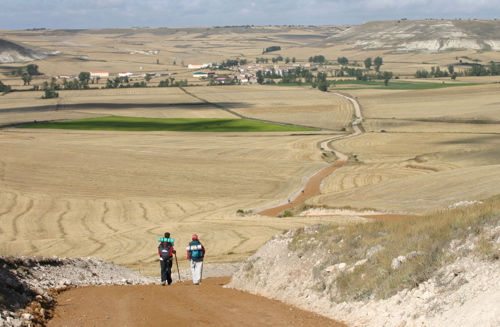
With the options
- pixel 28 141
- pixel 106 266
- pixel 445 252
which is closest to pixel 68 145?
pixel 28 141

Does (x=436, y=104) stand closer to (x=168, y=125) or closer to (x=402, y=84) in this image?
(x=168, y=125)

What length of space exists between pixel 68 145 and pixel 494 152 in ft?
156

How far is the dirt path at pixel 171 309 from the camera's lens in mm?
13102

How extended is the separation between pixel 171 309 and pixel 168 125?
3883 inches

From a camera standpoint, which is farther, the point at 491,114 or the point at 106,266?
the point at 491,114

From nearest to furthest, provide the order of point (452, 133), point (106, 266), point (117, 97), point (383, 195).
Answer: point (106, 266)
point (383, 195)
point (452, 133)
point (117, 97)

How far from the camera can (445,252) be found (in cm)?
1369

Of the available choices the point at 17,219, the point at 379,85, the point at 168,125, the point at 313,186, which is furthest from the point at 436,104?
the point at 17,219

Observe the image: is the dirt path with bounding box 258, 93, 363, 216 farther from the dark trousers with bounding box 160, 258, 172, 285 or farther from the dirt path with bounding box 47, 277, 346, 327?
the dirt path with bounding box 47, 277, 346, 327

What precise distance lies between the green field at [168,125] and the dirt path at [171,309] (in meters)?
88.8

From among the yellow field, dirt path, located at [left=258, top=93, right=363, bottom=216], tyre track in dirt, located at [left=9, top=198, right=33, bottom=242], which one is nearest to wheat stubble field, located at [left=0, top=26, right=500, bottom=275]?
tyre track in dirt, located at [left=9, top=198, right=33, bottom=242]

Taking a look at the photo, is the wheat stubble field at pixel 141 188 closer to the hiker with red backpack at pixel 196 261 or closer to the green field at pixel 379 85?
the hiker with red backpack at pixel 196 261

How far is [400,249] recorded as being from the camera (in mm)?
14891

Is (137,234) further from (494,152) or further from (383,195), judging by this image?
(494,152)
